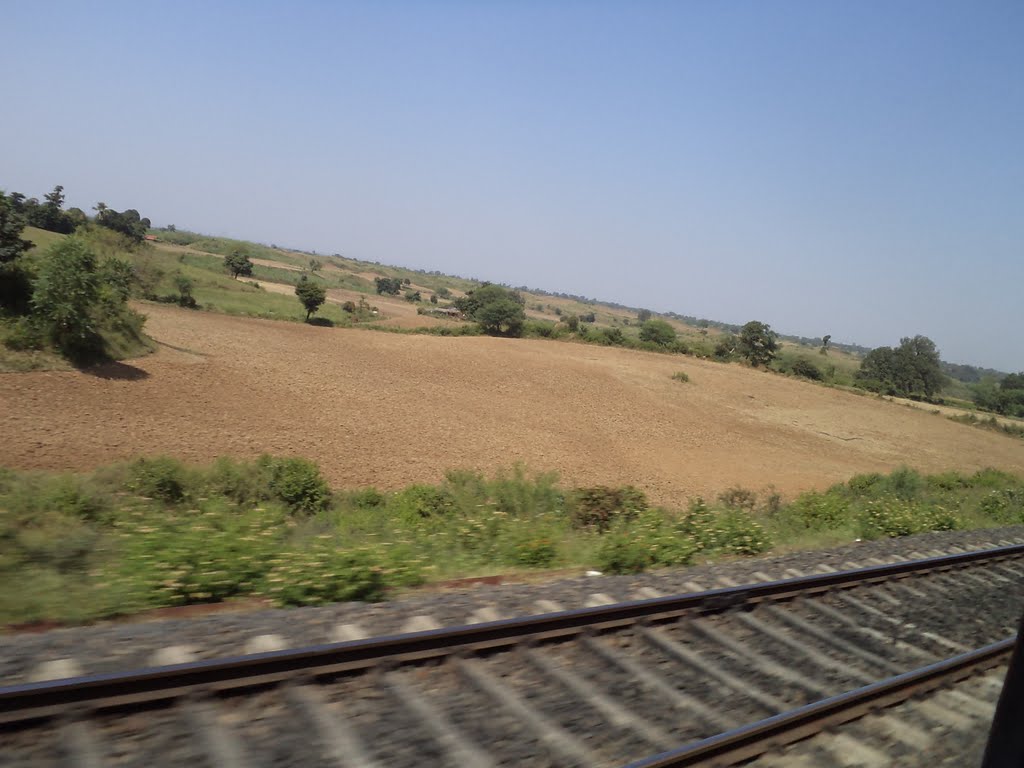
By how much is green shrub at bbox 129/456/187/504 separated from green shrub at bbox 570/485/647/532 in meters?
8.40

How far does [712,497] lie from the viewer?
25625mm

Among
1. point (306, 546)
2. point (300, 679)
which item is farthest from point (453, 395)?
point (300, 679)

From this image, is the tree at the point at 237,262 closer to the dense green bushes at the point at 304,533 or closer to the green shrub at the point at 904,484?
the dense green bushes at the point at 304,533

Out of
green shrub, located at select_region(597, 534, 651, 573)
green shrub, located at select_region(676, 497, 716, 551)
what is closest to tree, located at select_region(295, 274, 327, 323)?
green shrub, located at select_region(676, 497, 716, 551)

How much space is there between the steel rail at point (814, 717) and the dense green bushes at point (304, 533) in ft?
10.8

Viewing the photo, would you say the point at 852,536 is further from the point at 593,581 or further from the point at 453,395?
the point at 453,395

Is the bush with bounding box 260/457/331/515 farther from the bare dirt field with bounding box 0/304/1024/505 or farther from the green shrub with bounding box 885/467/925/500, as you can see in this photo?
the green shrub with bounding box 885/467/925/500

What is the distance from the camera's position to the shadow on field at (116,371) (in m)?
26.7

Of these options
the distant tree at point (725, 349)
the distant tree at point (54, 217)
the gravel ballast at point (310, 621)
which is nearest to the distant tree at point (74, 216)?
the distant tree at point (54, 217)

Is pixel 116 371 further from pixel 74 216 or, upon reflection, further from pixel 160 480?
pixel 74 216

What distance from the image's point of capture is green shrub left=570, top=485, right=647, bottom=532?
47.3ft

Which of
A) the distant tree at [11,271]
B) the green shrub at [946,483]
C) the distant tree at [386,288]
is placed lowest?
the green shrub at [946,483]

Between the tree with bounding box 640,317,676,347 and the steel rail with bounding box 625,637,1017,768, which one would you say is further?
the tree with bounding box 640,317,676,347

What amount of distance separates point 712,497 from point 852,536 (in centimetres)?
1312
